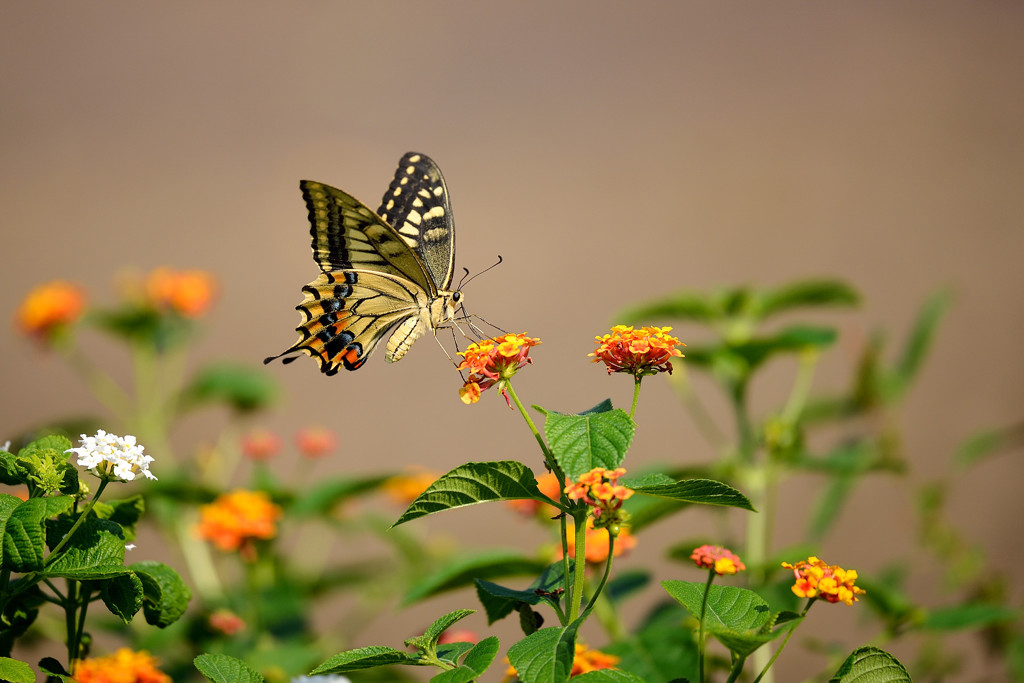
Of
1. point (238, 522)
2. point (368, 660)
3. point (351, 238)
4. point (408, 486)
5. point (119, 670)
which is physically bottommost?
point (408, 486)

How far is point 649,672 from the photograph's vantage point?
3.95 feet

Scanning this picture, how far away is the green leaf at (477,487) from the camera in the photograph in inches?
37.3

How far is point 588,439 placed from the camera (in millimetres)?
955

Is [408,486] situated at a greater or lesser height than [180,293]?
lesser

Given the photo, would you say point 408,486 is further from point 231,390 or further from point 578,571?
point 578,571

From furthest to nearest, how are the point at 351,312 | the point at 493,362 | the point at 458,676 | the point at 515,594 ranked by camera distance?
the point at 351,312
the point at 493,362
the point at 515,594
the point at 458,676

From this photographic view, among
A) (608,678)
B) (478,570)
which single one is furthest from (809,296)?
(608,678)

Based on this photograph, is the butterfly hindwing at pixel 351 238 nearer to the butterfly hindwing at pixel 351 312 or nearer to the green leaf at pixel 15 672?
the butterfly hindwing at pixel 351 312

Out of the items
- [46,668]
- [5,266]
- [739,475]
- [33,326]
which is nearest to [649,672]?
[46,668]

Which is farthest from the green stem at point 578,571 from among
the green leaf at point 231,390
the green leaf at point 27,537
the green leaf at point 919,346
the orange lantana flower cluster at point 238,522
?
the green leaf at point 919,346

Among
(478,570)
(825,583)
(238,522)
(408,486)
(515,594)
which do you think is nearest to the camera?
(825,583)

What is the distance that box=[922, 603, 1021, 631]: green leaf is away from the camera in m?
1.57

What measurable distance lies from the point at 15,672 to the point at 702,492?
0.79 m

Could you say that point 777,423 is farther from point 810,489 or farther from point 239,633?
point 810,489
